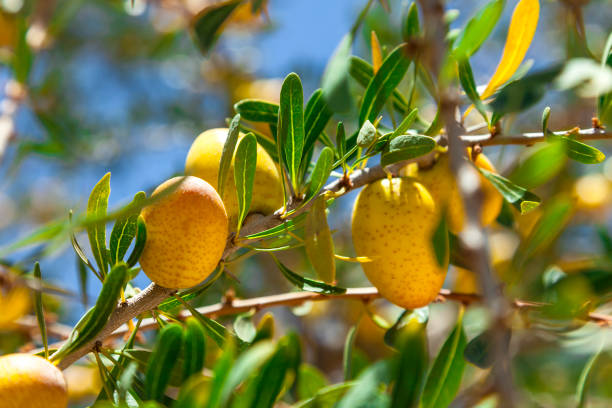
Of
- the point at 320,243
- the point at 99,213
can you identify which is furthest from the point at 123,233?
the point at 320,243

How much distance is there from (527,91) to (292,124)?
293 millimetres

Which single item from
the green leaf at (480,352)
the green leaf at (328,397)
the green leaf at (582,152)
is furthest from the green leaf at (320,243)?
the green leaf at (582,152)

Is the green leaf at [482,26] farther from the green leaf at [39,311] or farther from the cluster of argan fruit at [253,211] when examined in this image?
the green leaf at [39,311]

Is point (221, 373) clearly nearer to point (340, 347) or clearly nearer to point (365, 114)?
point (365, 114)

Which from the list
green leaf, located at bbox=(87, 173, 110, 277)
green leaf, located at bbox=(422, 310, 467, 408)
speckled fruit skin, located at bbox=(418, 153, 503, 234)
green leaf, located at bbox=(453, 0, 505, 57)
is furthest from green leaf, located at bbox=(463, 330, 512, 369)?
green leaf, located at bbox=(87, 173, 110, 277)

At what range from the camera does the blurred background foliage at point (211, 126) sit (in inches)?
42.1

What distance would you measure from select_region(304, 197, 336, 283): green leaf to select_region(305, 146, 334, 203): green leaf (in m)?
0.02

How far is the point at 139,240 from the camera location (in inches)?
27.9

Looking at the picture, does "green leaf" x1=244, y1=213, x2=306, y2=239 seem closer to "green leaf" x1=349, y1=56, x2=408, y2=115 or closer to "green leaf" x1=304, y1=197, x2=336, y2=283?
"green leaf" x1=304, y1=197, x2=336, y2=283

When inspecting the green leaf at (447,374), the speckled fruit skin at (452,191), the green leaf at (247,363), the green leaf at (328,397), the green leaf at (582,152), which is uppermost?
the green leaf at (247,363)

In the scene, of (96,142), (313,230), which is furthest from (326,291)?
(96,142)

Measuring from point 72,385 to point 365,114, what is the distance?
1.26 metres

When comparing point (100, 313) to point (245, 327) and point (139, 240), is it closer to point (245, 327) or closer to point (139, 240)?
point (139, 240)

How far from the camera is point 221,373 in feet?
1.68
